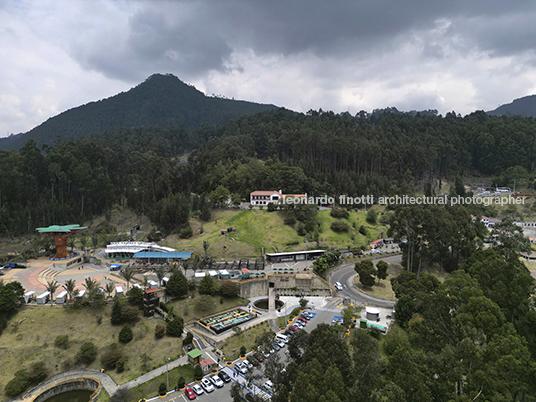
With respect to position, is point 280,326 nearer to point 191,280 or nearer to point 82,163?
point 191,280

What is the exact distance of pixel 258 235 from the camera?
75.2 m

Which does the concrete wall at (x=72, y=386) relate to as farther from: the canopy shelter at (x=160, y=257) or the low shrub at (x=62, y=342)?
the canopy shelter at (x=160, y=257)

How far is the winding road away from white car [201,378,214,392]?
28058 millimetres

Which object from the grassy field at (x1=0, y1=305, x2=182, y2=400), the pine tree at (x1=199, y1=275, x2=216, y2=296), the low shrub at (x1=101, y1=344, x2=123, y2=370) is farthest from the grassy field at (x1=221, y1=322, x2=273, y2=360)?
the low shrub at (x1=101, y1=344, x2=123, y2=370)

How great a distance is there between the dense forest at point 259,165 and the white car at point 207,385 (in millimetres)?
51414

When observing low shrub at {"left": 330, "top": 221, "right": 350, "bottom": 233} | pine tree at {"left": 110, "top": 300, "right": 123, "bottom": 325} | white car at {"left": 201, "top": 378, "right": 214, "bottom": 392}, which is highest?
low shrub at {"left": 330, "top": 221, "right": 350, "bottom": 233}

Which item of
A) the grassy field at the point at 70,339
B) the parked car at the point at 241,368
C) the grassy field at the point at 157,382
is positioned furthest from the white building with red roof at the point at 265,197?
the grassy field at the point at 157,382

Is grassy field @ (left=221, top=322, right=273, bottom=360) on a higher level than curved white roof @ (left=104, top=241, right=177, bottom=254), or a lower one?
lower

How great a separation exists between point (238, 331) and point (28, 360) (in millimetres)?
26009

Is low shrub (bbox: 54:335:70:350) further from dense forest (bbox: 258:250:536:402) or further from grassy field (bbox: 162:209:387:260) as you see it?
grassy field (bbox: 162:209:387:260)

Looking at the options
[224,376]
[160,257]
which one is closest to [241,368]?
[224,376]

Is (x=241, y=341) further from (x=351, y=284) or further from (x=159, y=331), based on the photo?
(x=351, y=284)

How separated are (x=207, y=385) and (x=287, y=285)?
25.8 metres

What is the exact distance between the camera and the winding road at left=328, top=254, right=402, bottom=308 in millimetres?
51919
